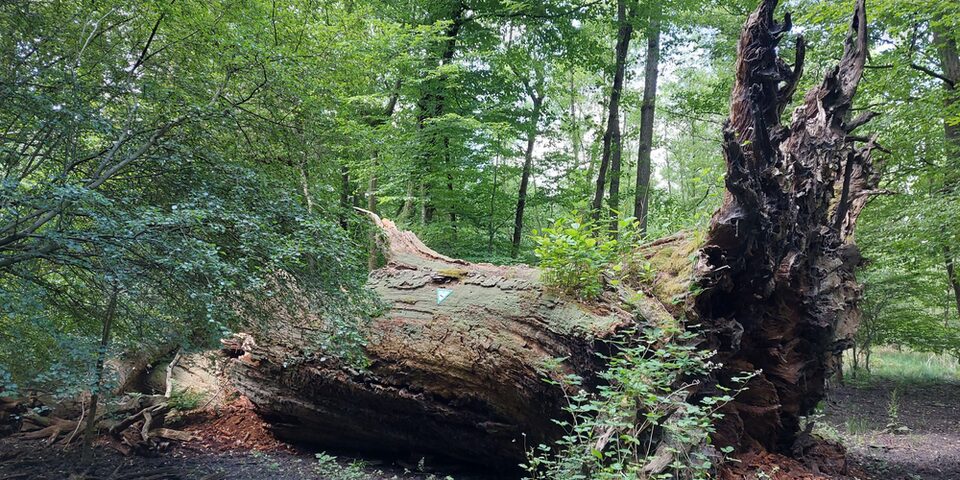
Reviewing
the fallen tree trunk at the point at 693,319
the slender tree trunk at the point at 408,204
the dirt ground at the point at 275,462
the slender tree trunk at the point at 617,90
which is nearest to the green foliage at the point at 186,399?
the dirt ground at the point at 275,462

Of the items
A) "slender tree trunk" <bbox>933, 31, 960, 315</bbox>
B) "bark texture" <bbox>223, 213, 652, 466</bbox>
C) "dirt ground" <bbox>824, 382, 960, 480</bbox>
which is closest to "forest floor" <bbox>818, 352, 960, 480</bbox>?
"dirt ground" <bbox>824, 382, 960, 480</bbox>

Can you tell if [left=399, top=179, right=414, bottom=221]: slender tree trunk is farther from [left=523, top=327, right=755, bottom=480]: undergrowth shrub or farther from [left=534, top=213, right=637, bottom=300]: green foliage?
[left=523, top=327, right=755, bottom=480]: undergrowth shrub

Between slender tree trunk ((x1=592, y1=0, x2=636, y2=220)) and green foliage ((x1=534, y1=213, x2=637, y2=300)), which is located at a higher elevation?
slender tree trunk ((x1=592, y1=0, x2=636, y2=220))

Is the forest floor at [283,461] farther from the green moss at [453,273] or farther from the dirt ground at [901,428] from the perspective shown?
the green moss at [453,273]

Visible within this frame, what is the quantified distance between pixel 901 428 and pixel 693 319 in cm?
627

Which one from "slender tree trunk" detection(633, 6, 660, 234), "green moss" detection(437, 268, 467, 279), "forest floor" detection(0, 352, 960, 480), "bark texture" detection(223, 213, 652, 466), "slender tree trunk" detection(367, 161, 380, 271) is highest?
"slender tree trunk" detection(633, 6, 660, 234)

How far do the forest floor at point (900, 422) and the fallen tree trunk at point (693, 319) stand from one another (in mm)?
1806

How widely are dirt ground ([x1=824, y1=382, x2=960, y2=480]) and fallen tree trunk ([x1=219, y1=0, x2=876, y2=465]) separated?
173cm

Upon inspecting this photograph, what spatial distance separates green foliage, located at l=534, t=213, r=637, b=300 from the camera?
371 cm

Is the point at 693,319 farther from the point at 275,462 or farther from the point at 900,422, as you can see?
the point at 900,422

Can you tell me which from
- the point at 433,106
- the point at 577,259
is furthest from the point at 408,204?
the point at 577,259

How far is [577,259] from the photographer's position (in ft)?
12.4

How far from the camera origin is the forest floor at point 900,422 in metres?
4.86

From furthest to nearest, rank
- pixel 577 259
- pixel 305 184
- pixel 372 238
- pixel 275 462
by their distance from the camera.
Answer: pixel 372 238, pixel 275 462, pixel 305 184, pixel 577 259
